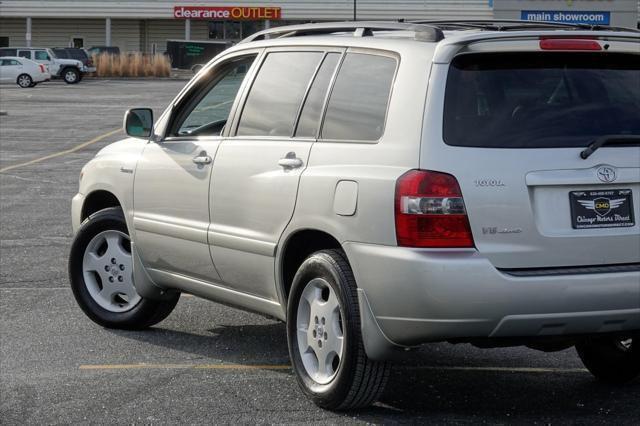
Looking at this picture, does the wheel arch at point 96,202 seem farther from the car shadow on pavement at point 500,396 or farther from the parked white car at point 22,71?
the parked white car at point 22,71

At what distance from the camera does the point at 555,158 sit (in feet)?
17.8

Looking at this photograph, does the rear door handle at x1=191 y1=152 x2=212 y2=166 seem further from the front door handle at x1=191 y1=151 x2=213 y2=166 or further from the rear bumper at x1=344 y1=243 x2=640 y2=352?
the rear bumper at x1=344 y1=243 x2=640 y2=352

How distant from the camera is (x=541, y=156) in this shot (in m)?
5.43

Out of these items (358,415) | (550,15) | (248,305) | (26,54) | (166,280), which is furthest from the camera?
(550,15)

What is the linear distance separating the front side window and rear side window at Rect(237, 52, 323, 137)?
0.78 feet

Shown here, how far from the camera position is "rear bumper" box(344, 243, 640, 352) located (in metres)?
5.29

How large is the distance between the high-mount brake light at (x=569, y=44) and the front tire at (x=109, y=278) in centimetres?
312

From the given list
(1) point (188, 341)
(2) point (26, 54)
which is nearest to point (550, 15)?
(2) point (26, 54)

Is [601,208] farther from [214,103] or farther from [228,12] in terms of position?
[228,12]

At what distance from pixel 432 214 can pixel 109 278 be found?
323cm

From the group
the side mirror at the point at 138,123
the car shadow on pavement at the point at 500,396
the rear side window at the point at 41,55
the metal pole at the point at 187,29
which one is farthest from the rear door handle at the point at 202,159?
the metal pole at the point at 187,29

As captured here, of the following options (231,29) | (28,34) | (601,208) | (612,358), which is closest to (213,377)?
(612,358)

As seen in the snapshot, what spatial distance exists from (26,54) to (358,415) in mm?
57754

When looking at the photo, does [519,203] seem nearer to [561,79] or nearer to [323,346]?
[561,79]
